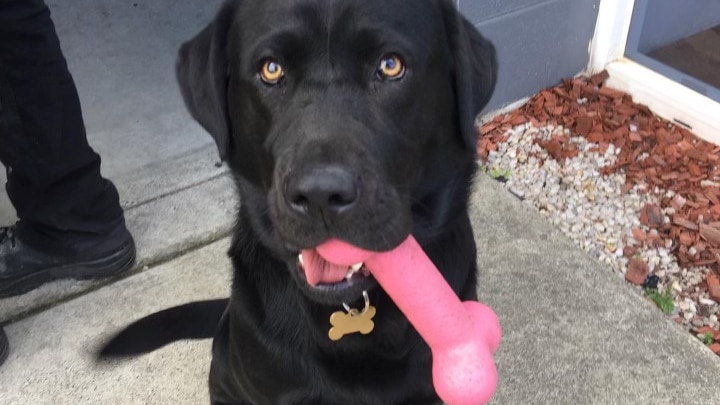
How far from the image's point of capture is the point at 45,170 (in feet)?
7.67

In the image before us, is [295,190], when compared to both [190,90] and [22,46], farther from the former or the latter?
[22,46]

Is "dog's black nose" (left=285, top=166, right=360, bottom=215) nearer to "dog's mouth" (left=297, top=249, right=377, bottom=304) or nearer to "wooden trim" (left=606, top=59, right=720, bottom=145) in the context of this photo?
"dog's mouth" (left=297, top=249, right=377, bottom=304)

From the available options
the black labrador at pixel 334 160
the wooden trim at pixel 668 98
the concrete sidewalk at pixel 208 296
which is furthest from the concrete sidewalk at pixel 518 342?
the wooden trim at pixel 668 98

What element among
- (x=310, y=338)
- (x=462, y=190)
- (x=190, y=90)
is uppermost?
(x=190, y=90)

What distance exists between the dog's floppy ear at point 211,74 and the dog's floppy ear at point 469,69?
19.1 inches

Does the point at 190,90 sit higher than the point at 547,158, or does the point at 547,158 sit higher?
the point at 190,90

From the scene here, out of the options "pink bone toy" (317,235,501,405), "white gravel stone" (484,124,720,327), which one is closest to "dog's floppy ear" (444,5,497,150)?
"pink bone toy" (317,235,501,405)

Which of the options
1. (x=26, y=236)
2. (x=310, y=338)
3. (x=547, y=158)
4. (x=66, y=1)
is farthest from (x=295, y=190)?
(x=66, y=1)

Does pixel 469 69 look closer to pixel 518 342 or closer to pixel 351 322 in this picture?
pixel 351 322

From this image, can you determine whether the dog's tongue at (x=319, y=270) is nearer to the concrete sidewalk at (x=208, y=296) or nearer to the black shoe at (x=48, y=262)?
the concrete sidewalk at (x=208, y=296)

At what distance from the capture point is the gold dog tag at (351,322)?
1667 mm

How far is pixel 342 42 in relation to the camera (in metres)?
1.52

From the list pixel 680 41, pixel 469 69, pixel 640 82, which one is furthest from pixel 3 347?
pixel 680 41

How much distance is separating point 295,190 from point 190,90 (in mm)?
515
